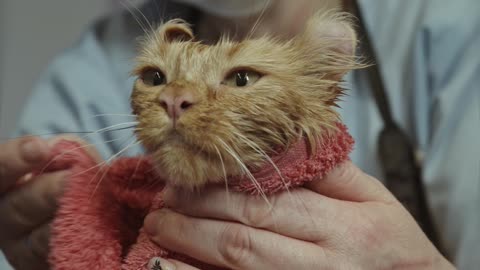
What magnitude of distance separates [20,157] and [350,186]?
1.14ft

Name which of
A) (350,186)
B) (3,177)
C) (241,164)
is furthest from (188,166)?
(3,177)

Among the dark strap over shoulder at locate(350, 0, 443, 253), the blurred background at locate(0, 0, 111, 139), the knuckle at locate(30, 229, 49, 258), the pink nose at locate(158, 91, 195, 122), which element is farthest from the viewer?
the blurred background at locate(0, 0, 111, 139)

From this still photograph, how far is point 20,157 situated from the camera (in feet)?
1.98

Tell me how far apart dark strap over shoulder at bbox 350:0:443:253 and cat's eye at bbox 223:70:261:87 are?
90 millimetres

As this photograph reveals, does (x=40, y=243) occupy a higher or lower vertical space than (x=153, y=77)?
lower

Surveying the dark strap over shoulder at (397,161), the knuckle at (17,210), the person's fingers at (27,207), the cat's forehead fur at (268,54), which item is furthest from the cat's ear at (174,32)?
the knuckle at (17,210)

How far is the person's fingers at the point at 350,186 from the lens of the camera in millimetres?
406

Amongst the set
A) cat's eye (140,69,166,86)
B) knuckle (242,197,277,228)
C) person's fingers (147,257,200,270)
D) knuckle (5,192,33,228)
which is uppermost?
cat's eye (140,69,166,86)

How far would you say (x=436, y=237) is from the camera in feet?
1.74

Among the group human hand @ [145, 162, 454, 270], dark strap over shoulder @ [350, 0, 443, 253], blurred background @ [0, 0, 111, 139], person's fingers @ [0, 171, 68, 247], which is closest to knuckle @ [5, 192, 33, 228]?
person's fingers @ [0, 171, 68, 247]

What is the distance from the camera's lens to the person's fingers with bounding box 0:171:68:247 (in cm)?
58

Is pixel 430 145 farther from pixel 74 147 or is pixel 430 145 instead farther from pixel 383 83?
pixel 74 147

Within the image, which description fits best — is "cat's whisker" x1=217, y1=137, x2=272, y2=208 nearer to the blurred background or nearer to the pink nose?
the pink nose

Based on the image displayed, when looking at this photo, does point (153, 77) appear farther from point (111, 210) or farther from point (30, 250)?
point (30, 250)
